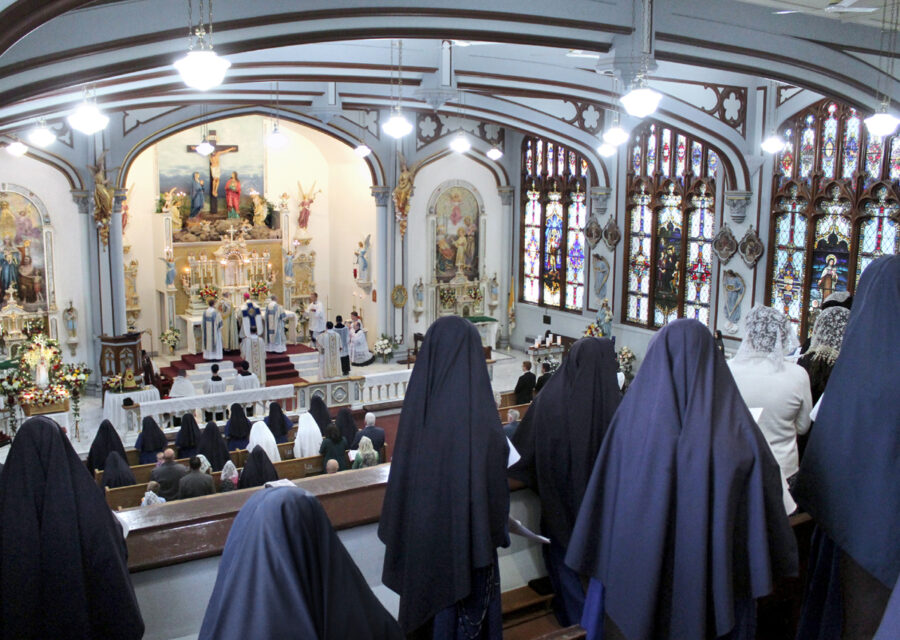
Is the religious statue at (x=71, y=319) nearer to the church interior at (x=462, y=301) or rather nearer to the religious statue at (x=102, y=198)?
the church interior at (x=462, y=301)

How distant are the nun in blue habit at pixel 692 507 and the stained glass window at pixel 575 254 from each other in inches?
700

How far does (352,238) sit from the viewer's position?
22375 millimetres

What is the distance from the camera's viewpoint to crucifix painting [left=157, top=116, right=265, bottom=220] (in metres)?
21.1

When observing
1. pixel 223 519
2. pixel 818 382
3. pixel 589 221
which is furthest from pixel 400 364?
pixel 223 519

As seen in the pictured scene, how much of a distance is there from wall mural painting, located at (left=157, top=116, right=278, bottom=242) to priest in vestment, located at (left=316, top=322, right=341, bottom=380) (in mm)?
5918

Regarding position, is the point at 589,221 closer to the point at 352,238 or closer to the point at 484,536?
the point at 352,238

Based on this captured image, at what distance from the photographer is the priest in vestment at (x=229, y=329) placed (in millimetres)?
19906

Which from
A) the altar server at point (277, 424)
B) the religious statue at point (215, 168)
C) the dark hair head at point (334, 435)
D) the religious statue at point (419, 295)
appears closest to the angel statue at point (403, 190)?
the religious statue at point (419, 295)

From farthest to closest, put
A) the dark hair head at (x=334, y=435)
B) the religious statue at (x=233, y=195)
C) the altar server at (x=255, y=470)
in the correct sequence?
1. the religious statue at (x=233, y=195)
2. the dark hair head at (x=334, y=435)
3. the altar server at (x=255, y=470)

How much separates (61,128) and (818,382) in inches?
618

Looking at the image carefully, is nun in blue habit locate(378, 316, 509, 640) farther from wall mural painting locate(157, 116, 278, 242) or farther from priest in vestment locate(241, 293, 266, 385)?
wall mural painting locate(157, 116, 278, 242)

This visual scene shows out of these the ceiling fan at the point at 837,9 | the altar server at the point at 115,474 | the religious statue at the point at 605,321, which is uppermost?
the ceiling fan at the point at 837,9

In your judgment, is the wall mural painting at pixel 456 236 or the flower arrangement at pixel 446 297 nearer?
the wall mural painting at pixel 456 236

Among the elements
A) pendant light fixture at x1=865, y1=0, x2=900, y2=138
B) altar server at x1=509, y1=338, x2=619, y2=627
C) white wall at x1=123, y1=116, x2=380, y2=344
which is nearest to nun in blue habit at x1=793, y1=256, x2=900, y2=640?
altar server at x1=509, y1=338, x2=619, y2=627
